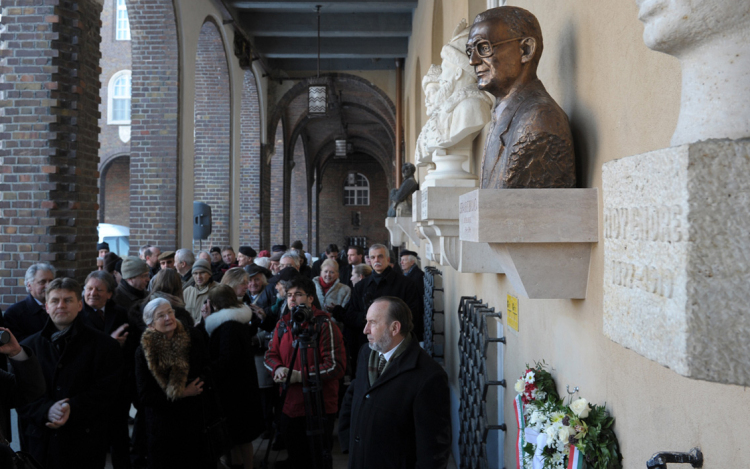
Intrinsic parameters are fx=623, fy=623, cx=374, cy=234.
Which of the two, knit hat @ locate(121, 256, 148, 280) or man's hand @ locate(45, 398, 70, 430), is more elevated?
knit hat @ locate(121, 256, 148, 280)

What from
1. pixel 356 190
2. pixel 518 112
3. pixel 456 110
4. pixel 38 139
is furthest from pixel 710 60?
pixel 356 190

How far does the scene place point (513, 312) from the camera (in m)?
3.11

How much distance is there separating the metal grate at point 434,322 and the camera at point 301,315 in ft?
9.79

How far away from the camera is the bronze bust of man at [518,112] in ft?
6.36

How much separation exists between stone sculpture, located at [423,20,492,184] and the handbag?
1.98m

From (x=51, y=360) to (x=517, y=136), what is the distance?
2824 millimetres

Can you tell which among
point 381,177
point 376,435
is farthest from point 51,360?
point 381,177

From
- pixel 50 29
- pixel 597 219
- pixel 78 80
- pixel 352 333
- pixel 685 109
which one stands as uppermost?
pixel 50 29

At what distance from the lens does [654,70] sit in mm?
1523

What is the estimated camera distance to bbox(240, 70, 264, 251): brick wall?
47.0 feet

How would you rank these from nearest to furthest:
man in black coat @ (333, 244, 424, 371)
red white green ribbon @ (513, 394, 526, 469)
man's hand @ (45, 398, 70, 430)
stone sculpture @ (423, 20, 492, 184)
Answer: red white green ribbon @ (513, 394, 526, 469) < man's hand @ (45, 398, 70, 430) < stone sculpture @ (423, 20, 492, 184) < man in black coat @ (333, 244, 424, 371)

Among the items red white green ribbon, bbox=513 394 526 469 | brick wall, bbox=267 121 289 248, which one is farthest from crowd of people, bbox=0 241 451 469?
brick wall, bbox=267 121 289 248

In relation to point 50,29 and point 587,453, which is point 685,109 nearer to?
point 587,453

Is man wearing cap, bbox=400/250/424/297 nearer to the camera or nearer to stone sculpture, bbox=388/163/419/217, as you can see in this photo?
stone sculpture, bbox=388/163/419/217
